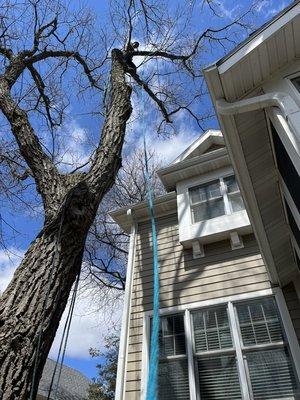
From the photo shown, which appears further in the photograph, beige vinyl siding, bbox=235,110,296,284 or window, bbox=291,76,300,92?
beige vinyl siding, bbox=235,110,296,284

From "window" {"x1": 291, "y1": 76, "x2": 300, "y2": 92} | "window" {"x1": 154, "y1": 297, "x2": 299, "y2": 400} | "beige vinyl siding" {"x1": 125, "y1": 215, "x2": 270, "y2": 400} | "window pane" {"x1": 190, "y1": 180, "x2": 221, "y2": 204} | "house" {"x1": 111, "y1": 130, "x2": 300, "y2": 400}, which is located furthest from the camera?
Answer: "window pane" {"x1": 190, "y1": 180, "x2": 221, "y2": 204}

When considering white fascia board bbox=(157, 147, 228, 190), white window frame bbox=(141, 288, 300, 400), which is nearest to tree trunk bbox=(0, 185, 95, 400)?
white window frame bbox=(141, 288, 300, 400)

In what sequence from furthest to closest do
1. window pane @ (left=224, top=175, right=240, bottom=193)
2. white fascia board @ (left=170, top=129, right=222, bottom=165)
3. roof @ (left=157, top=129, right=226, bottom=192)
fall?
white fascia board @ (left=170, top=129, right=222, bottom=165) → roof @ (left=157, top=129, right=226, bottom=192) → window pane @ (left=224, top=175, right=240, bottom=193)

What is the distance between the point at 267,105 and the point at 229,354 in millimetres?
3180

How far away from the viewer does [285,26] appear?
261cm

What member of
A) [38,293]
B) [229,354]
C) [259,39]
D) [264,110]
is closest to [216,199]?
[229,354]

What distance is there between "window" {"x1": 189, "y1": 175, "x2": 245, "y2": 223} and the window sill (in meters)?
0.18

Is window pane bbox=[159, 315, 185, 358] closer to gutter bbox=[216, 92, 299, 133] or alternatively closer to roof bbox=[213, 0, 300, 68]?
gutter bbox=[216, 92, 299, 133]

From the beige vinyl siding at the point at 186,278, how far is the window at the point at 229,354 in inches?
10.3

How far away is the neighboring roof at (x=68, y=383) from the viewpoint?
1263 cm

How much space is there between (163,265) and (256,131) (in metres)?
3.19

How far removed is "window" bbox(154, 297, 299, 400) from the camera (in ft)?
13.3

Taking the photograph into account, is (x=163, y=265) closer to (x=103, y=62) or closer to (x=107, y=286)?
(x=103, y=62)

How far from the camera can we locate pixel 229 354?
442cm
